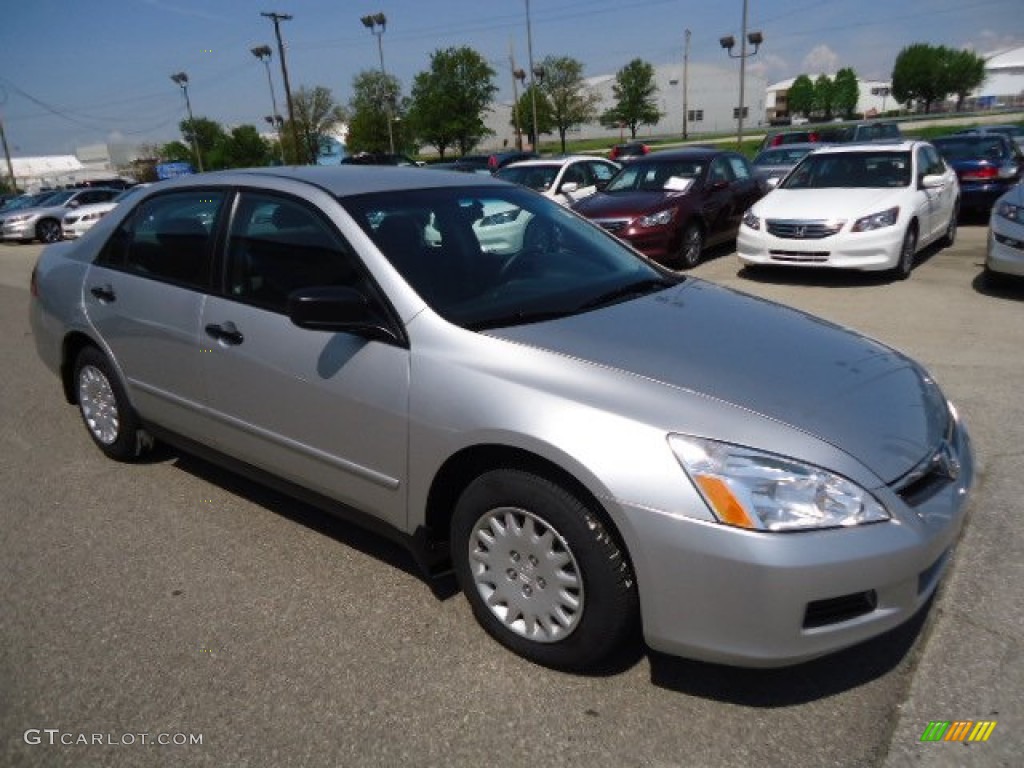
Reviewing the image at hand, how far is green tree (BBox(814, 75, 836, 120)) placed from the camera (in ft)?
376

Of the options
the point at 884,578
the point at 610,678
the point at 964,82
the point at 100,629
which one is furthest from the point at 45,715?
the point at 964,82

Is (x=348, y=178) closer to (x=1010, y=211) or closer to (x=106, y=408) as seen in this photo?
(x=106, y=408)

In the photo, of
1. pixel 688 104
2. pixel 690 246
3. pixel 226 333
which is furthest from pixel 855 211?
pixel 688 104

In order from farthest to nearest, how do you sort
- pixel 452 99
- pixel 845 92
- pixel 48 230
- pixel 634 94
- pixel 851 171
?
pixel 845 92 < pixel 634 94 < pixel 452 99 < pixel 48 230 < pixel 851 171

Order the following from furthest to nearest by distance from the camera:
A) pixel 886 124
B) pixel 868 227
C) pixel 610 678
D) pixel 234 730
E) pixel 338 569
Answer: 1. pixel 886 124
2. pixel 868 227
3. pixel 338 569
4. pixel 610 678
5. pixel 234 730

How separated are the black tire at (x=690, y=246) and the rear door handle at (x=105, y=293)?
24.7 ft

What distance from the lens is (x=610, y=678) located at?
2.57m

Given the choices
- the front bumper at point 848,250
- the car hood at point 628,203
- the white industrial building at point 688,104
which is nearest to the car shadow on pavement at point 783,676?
the front bumper at point 848,250

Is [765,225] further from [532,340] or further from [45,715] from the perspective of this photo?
[45,715]

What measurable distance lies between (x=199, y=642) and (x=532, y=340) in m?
1.61

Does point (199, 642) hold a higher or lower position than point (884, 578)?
lower

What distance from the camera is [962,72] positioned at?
345 feet

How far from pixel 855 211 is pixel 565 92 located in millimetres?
63708

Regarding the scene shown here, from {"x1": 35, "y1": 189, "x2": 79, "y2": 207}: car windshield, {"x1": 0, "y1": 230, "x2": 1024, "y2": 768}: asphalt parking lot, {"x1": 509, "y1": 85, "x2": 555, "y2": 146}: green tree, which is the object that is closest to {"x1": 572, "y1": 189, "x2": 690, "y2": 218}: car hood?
{"x1": 0, "y1": 230, "x2": 1024, "y2": 768}: asphalt parking lot
